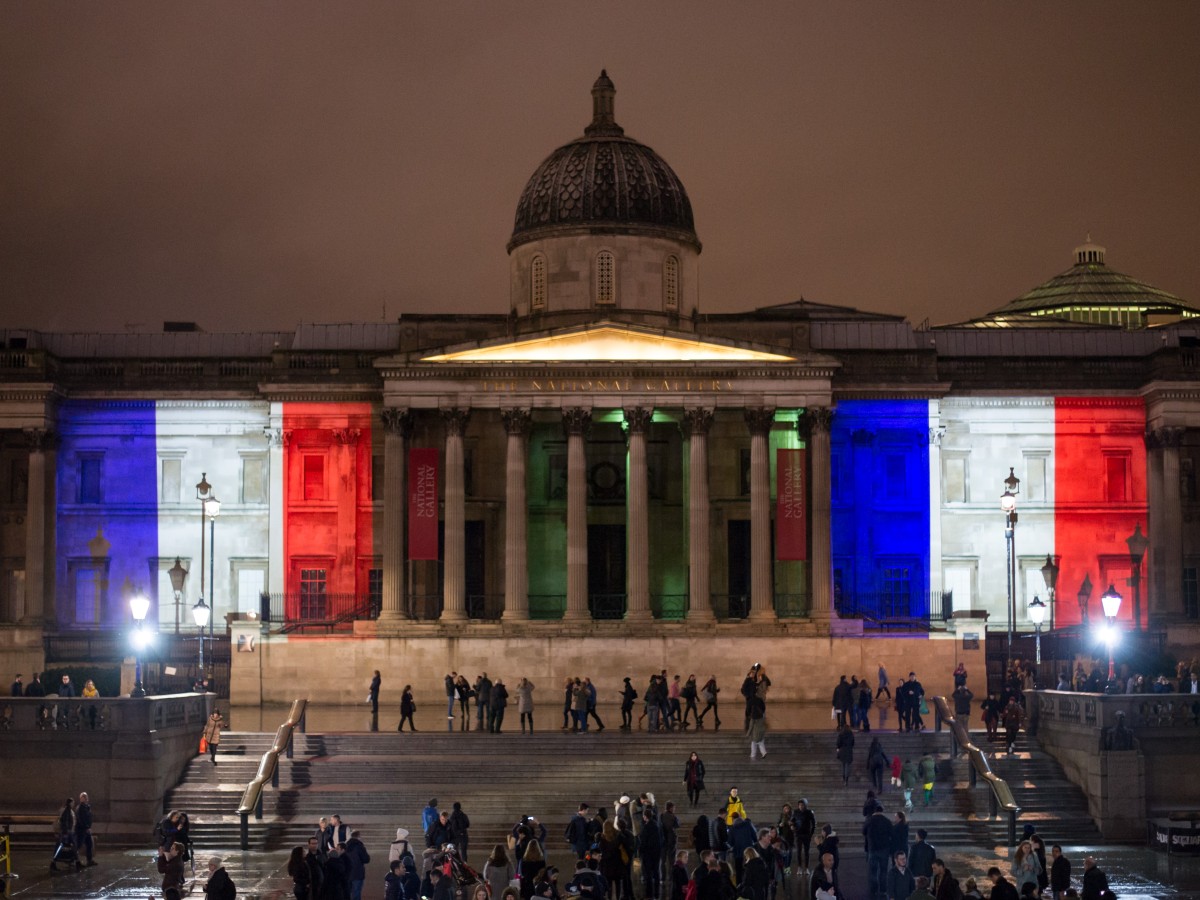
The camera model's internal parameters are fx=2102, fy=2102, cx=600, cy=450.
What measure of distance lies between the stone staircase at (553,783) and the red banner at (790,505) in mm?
12736

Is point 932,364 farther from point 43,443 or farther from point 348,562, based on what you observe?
point 43,443

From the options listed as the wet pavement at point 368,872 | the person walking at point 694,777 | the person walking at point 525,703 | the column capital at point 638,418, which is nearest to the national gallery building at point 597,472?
the column capital at point 638,418

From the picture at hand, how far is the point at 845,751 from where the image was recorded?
47.8 meters

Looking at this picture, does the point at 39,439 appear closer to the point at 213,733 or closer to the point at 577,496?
the point at 577,496

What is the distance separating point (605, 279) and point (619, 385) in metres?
5.69

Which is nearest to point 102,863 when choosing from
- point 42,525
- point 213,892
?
point 213,892

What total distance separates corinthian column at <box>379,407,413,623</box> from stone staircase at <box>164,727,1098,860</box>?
43.7 ft

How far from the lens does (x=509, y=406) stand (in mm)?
66438

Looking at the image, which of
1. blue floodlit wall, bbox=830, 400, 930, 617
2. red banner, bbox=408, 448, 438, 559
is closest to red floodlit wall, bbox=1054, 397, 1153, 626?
blue floodlit wall, bbox=830, 400, 930, 617

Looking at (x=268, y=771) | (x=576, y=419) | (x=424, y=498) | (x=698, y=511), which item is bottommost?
(x=268, y=771)

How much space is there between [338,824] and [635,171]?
38901 mm

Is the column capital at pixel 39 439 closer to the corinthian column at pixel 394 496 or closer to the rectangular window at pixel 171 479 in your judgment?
the rectangular window at pixel 171 479

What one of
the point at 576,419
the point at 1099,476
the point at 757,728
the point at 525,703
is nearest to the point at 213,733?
the point at 525,703

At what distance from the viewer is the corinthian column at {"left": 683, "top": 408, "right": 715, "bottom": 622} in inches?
2581
